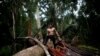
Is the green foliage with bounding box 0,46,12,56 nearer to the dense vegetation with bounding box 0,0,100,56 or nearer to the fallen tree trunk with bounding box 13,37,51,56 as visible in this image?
the dense vegetation with bounding box 0,0,100,56

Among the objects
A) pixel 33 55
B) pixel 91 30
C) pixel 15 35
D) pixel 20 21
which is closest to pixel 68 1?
pixel 91 30

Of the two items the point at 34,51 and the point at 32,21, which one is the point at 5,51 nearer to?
the point at 34,51

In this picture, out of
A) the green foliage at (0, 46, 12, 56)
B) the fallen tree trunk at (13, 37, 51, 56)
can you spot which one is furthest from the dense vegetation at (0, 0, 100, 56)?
the fallen tree trunk at (13, 37, 51, 56)

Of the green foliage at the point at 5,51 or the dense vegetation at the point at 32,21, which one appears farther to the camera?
the dense vegetation at the point at 32,21

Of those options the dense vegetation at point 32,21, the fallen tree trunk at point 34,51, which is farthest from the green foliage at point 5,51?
the fallen tree trunk at point 34,51

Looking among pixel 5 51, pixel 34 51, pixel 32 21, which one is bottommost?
pixel 5 51

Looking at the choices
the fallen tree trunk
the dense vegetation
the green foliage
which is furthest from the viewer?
the dense vegetation

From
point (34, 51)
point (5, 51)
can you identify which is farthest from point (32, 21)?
point (34, 51)

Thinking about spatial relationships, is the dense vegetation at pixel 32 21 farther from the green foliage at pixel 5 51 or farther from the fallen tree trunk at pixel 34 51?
the fallen tree trunk at pixel 34 51

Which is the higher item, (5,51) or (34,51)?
(34,51)

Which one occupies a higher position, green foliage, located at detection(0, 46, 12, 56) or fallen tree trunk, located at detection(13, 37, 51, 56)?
fallen tree trunk, located at detection(13, 37, 51, 56)

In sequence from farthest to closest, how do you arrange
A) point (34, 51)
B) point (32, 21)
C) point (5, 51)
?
point (32, 21) → point (5, 51) → point (34, 51)

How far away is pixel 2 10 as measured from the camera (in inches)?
600

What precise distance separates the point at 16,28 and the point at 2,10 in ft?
5.55
